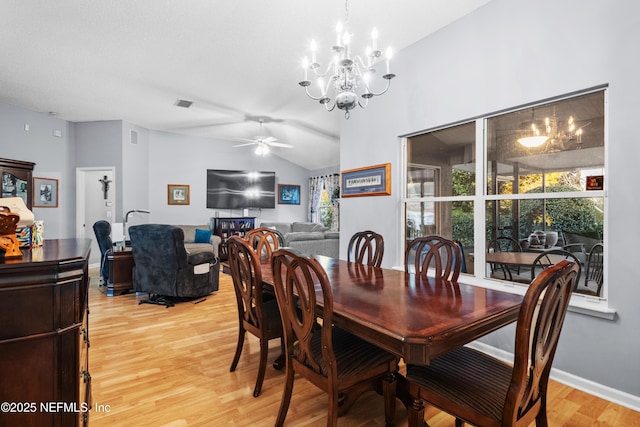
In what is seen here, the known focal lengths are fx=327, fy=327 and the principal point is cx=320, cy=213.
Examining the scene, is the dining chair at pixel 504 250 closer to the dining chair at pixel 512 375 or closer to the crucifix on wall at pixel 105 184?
the dining chair at pixel 512 375

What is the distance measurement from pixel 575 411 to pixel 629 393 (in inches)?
15.2

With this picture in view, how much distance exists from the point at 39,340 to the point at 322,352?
3.56ft

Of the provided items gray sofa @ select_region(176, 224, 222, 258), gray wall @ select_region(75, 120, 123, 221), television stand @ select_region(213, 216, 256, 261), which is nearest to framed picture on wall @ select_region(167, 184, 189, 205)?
gray sofa @ select_region(176, 224, 222, 258)

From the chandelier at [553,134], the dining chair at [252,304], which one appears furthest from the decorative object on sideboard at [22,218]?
the chandelier at [553,134]

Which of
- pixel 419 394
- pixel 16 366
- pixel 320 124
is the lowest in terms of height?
pixel 419 394

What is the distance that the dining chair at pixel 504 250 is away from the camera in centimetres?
275

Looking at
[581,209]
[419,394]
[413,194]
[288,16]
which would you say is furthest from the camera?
[413,194]

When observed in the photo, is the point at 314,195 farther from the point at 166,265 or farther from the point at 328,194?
the point at 166,265

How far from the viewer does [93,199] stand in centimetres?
665

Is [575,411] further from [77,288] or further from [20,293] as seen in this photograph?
[20,293]

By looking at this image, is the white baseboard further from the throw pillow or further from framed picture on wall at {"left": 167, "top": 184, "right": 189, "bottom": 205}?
framed picture on wall at {"left": 167, "top": 184, "right": 189, "bottom": 205}

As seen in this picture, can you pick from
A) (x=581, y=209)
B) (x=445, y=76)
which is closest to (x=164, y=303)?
(x=445, y=76)

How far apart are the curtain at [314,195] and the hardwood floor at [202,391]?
6024mm

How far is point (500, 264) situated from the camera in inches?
109
